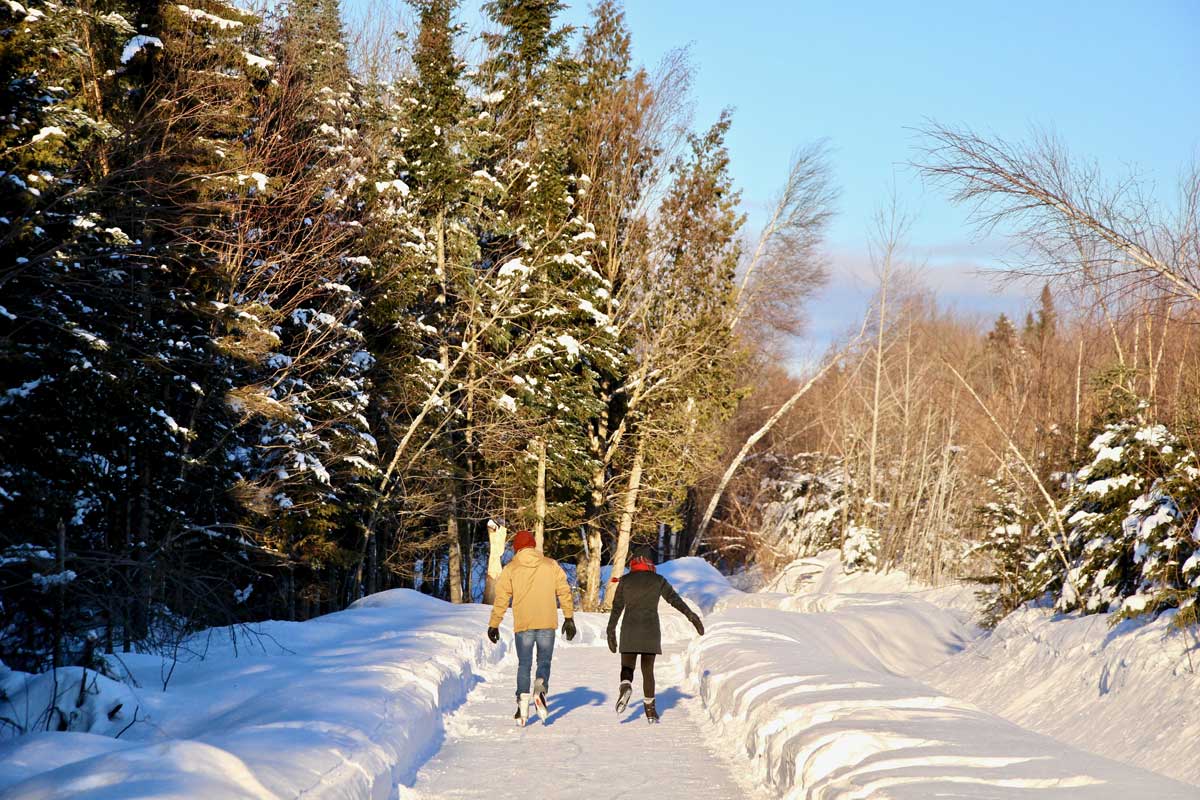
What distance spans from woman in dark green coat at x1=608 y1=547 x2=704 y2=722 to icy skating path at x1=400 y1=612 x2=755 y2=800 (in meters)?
0.40

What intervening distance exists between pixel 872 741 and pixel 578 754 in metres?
3.16

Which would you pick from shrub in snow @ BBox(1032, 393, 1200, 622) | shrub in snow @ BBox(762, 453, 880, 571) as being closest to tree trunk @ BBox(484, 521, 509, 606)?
shrub in snow @ BBox(1032, 393, 1200, 622)

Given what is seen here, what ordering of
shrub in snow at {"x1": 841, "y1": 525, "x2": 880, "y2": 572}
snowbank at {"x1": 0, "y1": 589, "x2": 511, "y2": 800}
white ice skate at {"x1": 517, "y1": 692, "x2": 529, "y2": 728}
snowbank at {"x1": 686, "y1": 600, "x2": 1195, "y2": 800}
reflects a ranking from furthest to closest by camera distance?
1. shrub in snow at {"x1": 841, "y1": 525, "x2": 880, "y2": 572}
2. white ice skate at {"x1": 517, "y1": 692, "x2": 529, "y2": 728}
3. snowbank at {"x1": 686, "y1": 600, "x2": 1195, "y2": 800}
4. snowbank at {"x1": 0, "y1": 589, "x2": 511, "y2": 800}

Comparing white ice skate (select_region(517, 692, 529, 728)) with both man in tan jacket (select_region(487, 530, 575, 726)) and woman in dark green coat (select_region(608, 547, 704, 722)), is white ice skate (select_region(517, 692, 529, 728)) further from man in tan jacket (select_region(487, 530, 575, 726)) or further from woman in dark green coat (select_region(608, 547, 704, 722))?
woman in dark green coat (select_region(608, 547, 704, 722))

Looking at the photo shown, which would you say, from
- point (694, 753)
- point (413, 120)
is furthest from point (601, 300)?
point (694, 753)

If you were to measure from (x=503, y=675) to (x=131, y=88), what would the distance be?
12.4 metres

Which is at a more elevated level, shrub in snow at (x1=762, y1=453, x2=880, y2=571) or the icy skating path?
shrub in snow at (x1=762, y1=453, x2=880, y2=571)

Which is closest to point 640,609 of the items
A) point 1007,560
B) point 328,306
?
point 1007,560

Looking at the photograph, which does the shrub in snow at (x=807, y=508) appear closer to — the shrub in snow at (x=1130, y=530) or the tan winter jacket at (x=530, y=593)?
the shrub in snow at (x=1130, y=530)

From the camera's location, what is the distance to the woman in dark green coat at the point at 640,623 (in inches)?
502

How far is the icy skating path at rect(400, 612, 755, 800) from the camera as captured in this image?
8.91 meters

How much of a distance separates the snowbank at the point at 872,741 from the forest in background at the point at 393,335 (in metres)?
3.91

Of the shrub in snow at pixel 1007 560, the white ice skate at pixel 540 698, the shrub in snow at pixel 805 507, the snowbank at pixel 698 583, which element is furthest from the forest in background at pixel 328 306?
the shrub in snow at pixel 805 507

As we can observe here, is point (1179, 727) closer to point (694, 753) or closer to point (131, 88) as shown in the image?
point (694, 753)
